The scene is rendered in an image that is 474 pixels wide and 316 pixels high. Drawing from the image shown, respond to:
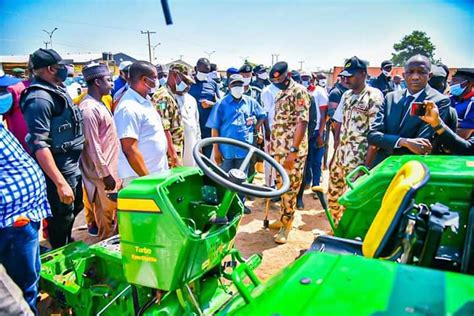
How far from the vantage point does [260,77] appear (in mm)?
8477

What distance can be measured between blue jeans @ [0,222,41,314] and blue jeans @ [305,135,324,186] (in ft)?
14.1

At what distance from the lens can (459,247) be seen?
78.6 inches

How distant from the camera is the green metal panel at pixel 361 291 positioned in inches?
39.2

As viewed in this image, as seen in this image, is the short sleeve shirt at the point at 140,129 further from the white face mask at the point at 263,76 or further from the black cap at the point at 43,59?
the white face mask at the point at 263,76

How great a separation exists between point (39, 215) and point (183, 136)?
2414 millimetres

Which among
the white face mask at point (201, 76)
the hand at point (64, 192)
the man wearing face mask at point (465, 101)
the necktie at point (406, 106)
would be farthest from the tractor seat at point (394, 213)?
the white face mask at point (201, 76)

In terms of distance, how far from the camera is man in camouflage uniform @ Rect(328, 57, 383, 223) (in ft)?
11.7

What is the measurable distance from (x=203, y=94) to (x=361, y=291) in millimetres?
5212

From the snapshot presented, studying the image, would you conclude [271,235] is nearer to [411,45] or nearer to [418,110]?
[418,110]

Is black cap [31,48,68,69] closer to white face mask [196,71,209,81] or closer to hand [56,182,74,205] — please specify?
hand [56,182,74,205]

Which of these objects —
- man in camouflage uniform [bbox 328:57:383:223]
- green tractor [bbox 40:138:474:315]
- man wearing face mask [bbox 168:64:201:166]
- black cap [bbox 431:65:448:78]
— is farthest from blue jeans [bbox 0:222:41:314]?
black cap [bbox 431:65:448:78]

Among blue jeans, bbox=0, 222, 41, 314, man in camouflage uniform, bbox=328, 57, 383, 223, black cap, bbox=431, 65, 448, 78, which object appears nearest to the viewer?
blue jeans, bbox=0, 222, 41, 314

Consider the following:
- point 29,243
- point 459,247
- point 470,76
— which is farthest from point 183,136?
point 470,76

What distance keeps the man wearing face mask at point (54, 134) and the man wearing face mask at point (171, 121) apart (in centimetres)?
97
